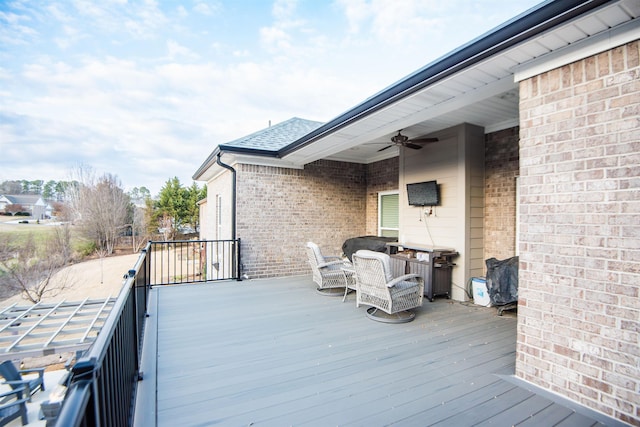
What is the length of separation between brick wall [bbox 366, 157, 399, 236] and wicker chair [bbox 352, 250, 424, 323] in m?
3.69

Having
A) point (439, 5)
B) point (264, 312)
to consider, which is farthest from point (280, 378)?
point (439, 5)

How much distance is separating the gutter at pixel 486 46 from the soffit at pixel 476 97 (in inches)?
2.3

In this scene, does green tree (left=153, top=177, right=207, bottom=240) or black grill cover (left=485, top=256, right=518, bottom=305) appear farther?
green tree (left=153, top=177, right=207, bottom=240)

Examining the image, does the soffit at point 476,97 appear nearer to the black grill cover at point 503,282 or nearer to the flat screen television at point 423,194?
the flat screen television at point 423,194

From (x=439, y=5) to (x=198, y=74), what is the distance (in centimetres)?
902

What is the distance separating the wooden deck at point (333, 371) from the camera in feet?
6.69

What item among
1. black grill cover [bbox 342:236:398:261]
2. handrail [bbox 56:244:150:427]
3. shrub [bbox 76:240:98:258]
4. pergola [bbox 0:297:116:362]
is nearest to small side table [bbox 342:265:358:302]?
black grill cover [bbox 342:236:398:261]

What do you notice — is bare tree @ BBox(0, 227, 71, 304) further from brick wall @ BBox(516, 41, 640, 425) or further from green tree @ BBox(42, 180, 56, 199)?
brick wall @ BBox(516, 41, 640, 425)

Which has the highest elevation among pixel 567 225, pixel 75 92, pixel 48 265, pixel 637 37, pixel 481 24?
pixel 75 92

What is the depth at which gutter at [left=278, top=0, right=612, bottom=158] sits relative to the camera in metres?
1.82

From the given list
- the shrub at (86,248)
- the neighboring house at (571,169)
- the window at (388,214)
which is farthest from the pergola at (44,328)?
the shrub at (86,248)

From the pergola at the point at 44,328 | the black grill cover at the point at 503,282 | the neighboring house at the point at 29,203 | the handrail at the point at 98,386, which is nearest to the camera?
A: the handrail at the point at 98,386

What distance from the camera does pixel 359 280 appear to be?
4.29 m

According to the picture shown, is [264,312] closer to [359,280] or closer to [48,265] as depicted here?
[359,280]
